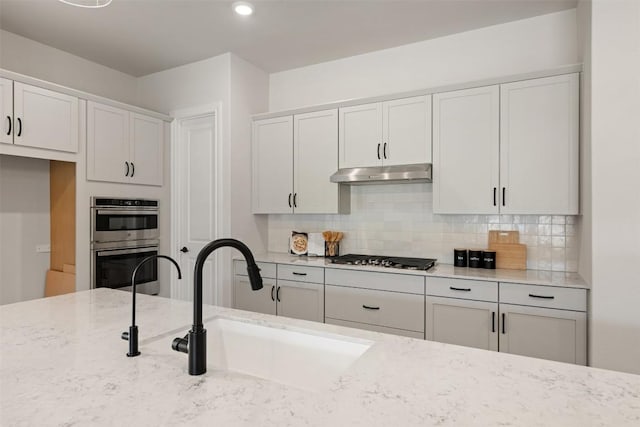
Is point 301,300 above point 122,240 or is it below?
below

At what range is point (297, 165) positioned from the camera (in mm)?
3549

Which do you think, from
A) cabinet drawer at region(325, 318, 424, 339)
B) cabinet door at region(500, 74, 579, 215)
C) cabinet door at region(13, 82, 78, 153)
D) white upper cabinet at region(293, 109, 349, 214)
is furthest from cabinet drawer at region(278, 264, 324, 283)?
cabinet door at region(13, 82, 78, 153)

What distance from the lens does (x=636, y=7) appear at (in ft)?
6.75

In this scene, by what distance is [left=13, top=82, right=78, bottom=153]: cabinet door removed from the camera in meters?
2.69

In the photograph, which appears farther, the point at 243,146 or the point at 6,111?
the point at 243,146

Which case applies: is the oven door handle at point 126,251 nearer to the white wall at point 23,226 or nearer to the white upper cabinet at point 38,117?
the white wall at point 23,226

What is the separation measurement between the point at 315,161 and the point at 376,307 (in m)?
1.45

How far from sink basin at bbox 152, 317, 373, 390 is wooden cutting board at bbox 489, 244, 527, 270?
2092 mm

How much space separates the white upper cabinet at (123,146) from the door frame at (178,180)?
14 cm

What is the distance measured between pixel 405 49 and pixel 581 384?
3.11 metres

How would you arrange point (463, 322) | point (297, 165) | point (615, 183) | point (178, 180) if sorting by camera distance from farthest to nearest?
point (178, 180) → point (297, 165) → point (463, 322) → point (615, 183)

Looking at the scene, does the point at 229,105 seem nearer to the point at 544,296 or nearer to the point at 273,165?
the point at 273,165

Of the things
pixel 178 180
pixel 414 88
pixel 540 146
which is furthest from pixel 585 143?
pixel 178 180

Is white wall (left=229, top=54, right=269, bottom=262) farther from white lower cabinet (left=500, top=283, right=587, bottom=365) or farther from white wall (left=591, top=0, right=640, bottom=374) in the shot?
white wall (left=591, top=0, right=640, bottom=374)
